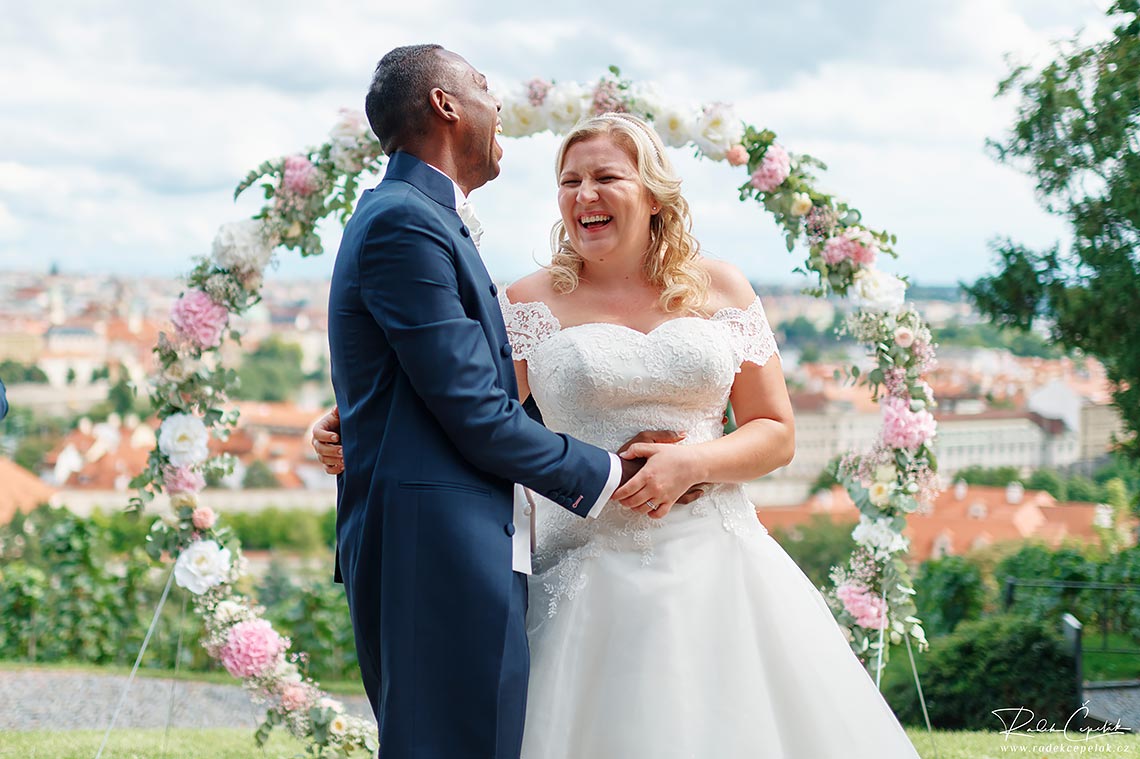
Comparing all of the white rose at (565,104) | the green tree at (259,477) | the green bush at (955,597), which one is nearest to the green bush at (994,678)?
the green bush at (955,597)

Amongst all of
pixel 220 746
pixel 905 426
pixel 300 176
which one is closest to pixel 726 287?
pixel 905 426

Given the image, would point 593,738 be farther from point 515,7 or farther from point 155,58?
point 155,58

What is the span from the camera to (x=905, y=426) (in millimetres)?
4816

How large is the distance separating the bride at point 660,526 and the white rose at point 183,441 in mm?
2156

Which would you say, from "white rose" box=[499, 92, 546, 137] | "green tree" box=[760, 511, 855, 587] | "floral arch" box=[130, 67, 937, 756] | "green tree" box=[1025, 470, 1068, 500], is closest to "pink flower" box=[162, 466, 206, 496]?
"floral arch" box=[130, 67, 937, 756]

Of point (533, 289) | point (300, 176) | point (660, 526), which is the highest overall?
point (300, 176)

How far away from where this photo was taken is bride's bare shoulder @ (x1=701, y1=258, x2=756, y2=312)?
3.45 m

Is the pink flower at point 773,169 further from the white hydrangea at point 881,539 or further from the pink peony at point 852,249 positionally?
the white hydrangea at point 881,539

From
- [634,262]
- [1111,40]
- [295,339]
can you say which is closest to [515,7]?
[295,339]

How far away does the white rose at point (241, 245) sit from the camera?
16.6 ft

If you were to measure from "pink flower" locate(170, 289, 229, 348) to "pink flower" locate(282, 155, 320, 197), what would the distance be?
0.64 meters

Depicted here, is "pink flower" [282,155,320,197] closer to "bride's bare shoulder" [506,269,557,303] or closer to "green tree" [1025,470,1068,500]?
"bride's bare shoulder" [506,269,557,303]

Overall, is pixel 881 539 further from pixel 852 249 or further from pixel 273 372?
pixel 273 372

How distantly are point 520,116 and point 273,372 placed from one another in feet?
144
